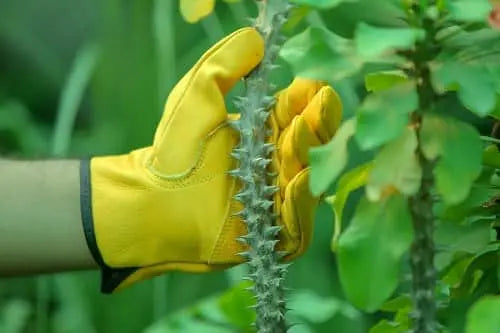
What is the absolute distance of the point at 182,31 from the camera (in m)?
2.00

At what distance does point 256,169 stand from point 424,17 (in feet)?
0.90

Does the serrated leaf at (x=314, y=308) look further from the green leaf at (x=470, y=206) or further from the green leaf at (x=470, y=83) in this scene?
the green leaf at (x=470, y=83)

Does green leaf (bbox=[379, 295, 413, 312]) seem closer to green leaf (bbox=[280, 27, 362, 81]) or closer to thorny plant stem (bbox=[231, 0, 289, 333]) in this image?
thorny plant stem (bbox=[231, 0, 289, 333])

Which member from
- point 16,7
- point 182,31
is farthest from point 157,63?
point 16,7

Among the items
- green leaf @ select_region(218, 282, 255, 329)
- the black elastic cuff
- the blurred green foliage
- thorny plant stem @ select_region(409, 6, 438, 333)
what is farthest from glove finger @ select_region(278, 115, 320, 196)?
the blurred green foliage

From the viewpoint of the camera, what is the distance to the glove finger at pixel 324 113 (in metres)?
1.03

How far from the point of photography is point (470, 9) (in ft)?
2.03

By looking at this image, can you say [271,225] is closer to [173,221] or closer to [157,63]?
[173,221]

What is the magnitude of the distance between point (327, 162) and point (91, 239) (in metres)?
0.52

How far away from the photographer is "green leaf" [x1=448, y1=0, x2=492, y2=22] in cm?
61

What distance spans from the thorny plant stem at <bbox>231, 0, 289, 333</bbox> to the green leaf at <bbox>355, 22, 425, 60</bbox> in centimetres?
27

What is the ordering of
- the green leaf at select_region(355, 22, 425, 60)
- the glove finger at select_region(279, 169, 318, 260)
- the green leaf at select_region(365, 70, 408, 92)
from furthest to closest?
the glove finger at select_region(279, 169, 318, 260), the green leaf at select_region(365, 70, 408, 92), the green leaf at select_region(355, 22, 425, 60)

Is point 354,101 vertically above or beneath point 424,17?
beneath

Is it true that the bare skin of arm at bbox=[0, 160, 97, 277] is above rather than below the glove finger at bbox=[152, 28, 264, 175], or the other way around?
below
